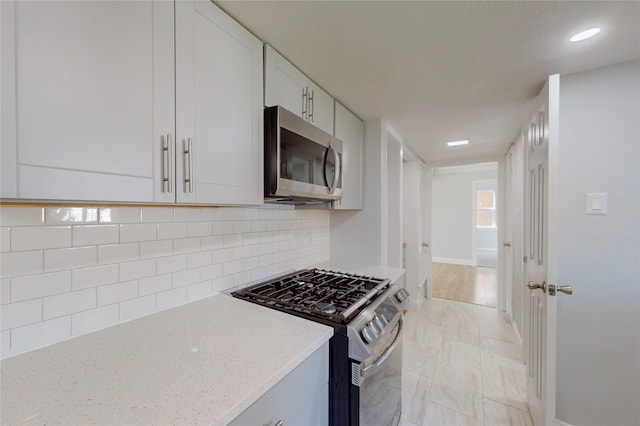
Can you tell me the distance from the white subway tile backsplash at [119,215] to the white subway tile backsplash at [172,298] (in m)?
0.35

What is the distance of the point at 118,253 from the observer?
1.03 m

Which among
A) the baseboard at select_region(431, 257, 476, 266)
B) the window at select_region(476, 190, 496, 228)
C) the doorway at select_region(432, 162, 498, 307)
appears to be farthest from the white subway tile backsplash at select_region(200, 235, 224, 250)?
the window at select_region(476, 190, 496, 228)

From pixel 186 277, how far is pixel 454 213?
6810 millimetres

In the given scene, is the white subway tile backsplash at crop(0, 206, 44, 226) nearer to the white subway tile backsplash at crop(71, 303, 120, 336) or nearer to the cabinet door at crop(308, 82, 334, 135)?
the white subway tile backsplash at crop(71, 303, 120, 336)

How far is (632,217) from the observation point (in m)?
1.42

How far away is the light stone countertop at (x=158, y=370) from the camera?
60 cm

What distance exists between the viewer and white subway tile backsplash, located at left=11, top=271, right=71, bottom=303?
803 millimetres

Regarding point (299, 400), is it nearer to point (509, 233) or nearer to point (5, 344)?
point (5, 344)

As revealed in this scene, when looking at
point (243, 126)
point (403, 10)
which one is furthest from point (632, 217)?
point (243, 126)

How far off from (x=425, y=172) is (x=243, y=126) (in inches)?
144

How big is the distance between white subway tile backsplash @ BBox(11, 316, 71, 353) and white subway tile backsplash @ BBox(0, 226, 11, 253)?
247 millimetres

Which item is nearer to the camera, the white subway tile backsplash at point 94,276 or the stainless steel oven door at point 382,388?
the white subway tile backsplash at point 94,276

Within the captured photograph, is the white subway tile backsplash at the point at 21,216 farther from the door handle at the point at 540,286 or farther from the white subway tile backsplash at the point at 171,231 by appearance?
the door handle at the point at 540,286

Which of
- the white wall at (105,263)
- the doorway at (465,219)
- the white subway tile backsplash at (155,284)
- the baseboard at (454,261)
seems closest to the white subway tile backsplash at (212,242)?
the white wall at (105,263)
